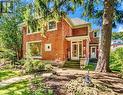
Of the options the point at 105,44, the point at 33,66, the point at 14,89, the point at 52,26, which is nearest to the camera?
the point at 14,89

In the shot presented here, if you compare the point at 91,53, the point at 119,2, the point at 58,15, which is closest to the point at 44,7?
the point at 58,15

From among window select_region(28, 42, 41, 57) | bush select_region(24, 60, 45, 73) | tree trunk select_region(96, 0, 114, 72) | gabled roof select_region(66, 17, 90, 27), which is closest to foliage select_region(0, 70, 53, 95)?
bush select_region(24, 60, 45, 73)

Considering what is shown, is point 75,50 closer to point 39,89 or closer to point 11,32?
point 11,32

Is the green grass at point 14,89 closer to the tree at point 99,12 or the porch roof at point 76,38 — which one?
the tree at point 99,12

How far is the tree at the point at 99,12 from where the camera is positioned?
53.4 feet

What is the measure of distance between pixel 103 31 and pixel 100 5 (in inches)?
126

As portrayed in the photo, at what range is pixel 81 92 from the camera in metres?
10.7

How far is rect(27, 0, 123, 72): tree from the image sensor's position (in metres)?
16.3

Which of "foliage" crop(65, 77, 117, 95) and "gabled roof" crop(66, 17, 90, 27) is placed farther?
"gabled roof" crop(66, 17, 90, 27)

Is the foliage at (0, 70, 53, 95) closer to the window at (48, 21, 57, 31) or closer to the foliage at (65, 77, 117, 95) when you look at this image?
the foliage at (65, 77, 117, 95)

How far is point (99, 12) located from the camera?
18.7m

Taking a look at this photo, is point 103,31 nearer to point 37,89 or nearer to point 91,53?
point 37,89

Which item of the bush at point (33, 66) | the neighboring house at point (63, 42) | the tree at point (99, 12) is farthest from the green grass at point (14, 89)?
the neighboring house at point (63, 42)

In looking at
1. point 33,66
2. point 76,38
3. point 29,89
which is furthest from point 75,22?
point 29,89
